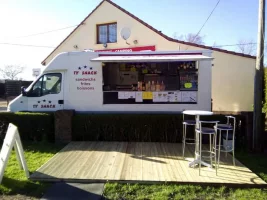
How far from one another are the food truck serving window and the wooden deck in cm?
204

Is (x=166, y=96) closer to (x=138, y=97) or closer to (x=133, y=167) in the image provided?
(x=138, y=97)

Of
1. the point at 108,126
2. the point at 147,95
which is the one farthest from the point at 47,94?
the point at 147,95

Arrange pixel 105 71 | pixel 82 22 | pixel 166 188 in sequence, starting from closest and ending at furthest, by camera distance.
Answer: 1. pixel 166 188
2. pixel 105 71
3. pixel 82 22

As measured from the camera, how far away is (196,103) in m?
8.36

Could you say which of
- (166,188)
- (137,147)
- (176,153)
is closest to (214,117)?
(176,153)

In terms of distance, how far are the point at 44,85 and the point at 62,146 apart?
8.52ft

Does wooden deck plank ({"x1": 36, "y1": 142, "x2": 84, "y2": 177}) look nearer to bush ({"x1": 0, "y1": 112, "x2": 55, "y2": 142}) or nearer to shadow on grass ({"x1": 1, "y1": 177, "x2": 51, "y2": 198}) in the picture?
shadow on grass ({"x1": 1, "y1": 177, "x2": 51, "y2": 198})

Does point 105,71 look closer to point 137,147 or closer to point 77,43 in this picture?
point 137,147

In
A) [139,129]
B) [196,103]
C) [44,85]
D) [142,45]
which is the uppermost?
[142,45]

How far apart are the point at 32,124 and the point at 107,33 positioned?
33.3 ft

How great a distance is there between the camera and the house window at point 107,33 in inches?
639

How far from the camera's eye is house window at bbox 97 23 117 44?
1622 centimetres

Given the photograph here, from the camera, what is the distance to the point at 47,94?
862 centimetres

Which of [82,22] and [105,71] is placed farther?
[82,22]
